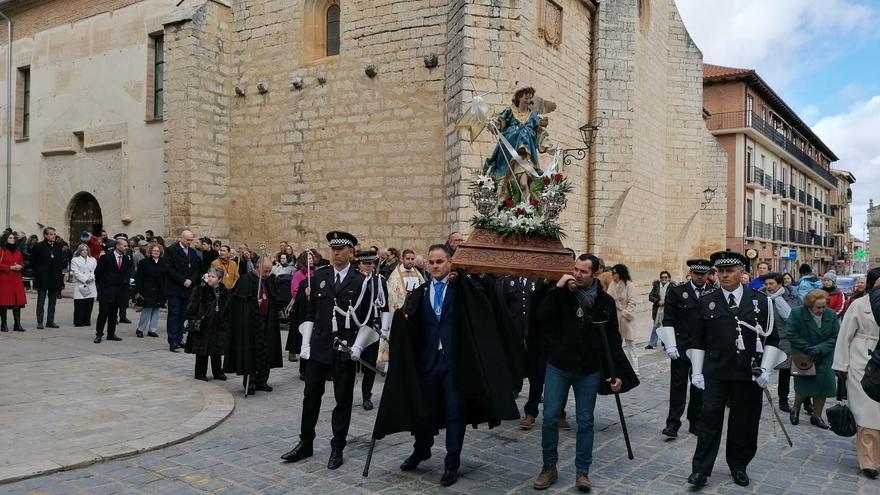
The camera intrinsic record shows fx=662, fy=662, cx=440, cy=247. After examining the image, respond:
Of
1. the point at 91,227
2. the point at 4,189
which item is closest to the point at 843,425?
the point at 91,227

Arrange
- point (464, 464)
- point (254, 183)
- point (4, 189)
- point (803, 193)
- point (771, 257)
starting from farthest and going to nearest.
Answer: point (803, 193)
point (771, 257)
point (4, 189)
point (254, 183)
point (464, 464)

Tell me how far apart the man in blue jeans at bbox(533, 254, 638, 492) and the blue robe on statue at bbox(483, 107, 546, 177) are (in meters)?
1.67

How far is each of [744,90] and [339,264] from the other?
118ft

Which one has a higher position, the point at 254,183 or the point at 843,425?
the point at 254,183

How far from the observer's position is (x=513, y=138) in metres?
6.77

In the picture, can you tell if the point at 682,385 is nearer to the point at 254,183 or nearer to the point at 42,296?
the point at 42,296

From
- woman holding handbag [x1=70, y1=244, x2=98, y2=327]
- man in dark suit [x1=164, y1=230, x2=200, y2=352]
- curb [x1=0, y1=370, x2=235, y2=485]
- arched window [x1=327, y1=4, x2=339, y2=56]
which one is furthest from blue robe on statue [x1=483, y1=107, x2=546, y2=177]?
arched window [x1=327, y1=4, x2=339, y2=56]

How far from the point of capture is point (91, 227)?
21.7 m

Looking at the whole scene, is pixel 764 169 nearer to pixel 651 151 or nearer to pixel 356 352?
pixel 651 151

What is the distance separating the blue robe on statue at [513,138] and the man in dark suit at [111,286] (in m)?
8.05

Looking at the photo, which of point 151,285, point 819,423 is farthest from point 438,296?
point 151,285

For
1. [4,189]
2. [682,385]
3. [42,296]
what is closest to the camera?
[682,385]

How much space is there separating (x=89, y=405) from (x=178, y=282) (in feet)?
16.1

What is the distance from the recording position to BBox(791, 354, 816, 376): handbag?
7.15m
